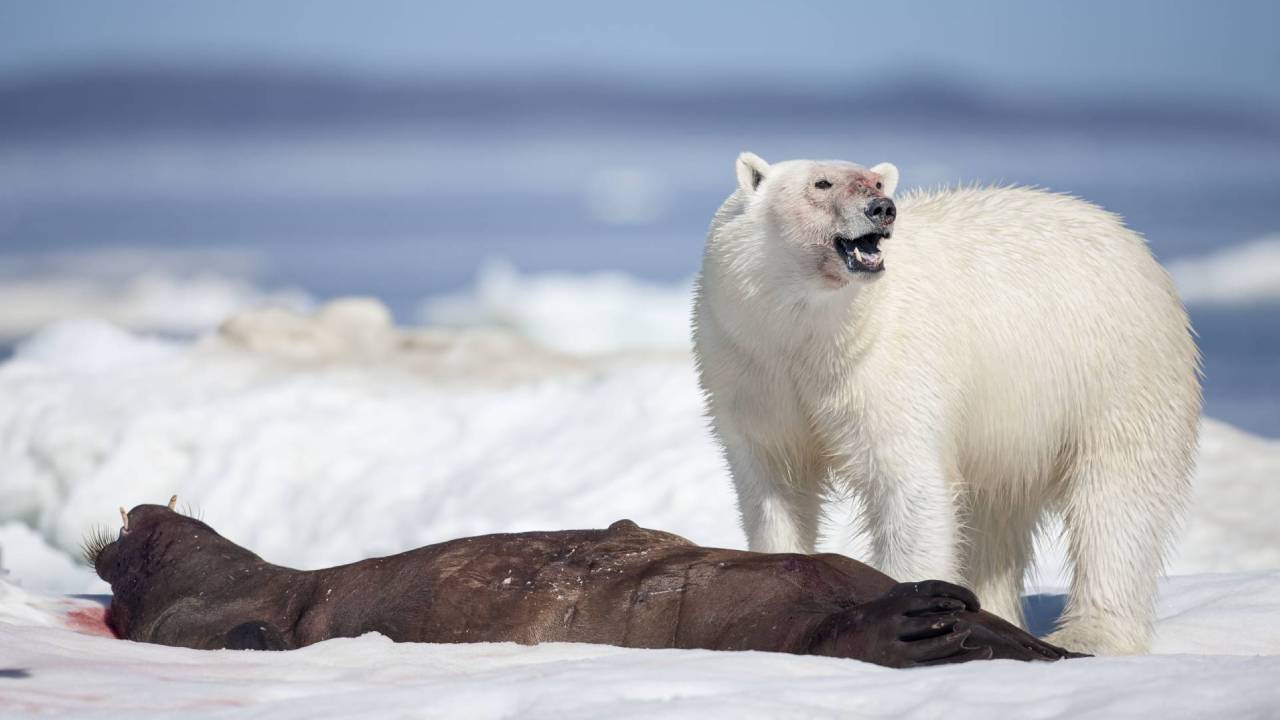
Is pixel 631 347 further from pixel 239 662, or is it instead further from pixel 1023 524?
pixel 239 662

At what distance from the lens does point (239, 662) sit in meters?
4.95

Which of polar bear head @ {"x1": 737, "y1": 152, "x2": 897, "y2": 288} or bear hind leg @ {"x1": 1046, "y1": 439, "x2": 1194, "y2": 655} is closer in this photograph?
polar bear head @ {"x1": 737, "y1": 152, "x2": 897, "y2": 288}

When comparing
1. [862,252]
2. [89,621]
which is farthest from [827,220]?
[89,621]

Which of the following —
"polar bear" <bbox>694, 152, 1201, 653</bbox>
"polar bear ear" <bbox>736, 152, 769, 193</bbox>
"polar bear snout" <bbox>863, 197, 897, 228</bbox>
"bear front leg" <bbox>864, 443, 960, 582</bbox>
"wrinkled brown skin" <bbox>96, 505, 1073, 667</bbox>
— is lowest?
"wrinkled brown skin" <bbox>96, 505, 1073, 667</bbox>

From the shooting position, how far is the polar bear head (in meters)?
5.91

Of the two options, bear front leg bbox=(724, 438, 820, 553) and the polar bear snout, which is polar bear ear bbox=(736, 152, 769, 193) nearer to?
the polar bear snout

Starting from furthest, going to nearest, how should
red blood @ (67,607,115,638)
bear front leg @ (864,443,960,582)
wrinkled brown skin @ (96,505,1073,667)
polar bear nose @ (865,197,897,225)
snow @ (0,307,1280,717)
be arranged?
red blood @ (67,607,115,638) < bear front leg @ (864,443,960,582) < polar bear nose @ (865,197,897,225) < wrinkled brown skin @ (96,505,1073,667) < snow @ (0,307,1280,717)

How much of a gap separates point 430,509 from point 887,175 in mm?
6229

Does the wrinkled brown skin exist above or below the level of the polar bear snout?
below

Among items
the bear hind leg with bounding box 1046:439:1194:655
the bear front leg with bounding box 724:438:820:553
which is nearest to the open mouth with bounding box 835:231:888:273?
the bear front leg with bounding box 724:438:820:553

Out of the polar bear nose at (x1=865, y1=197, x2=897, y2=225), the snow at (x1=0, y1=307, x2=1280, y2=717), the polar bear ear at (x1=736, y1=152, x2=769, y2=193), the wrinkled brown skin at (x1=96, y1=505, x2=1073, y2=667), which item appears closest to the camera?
the snow at (x1=0, y1=307, x2=1280, y2=717)

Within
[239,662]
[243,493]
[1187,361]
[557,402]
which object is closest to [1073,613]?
[1187,361]

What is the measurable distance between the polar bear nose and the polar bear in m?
0.01

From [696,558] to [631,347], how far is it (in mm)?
13003
